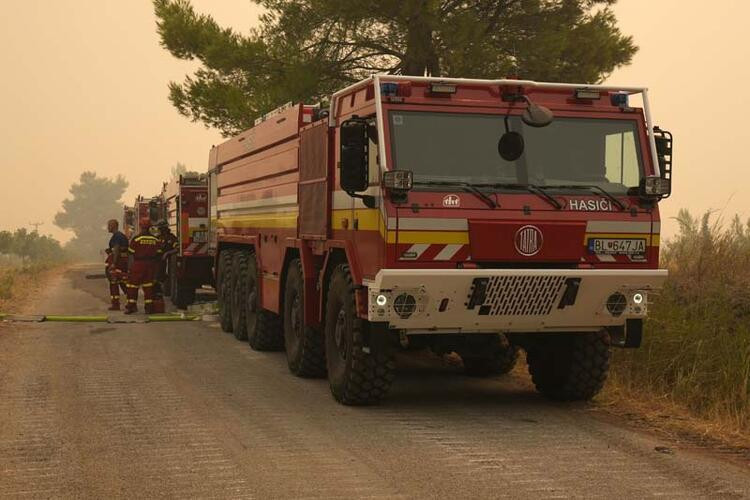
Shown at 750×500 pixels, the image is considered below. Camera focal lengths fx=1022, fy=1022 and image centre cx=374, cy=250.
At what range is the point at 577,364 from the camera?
357 inches

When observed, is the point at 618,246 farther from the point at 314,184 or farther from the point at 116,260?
the point at 116,260

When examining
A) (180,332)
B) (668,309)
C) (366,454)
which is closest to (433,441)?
(366,454)

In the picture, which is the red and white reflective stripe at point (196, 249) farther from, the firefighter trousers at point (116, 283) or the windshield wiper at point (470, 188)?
the windshield wiper at point (470, 188)

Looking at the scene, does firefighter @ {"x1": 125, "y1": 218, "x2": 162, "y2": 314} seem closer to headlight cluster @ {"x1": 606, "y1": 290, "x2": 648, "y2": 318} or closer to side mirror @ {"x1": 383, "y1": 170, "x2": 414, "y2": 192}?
side mirror @ {"x1": 383, "y1": 170, "x2": 414, "y2": 192}

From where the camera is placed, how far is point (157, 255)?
1781 cm

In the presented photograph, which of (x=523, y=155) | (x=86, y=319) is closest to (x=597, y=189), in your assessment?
(x=523, y=155)

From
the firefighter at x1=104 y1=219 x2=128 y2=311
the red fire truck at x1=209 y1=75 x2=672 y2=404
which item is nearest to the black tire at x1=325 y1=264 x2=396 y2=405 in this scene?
the red fire truck at x1=209 y1=75 x2=672 y2=404

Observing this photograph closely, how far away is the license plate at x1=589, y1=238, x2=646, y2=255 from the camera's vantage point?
8.33m

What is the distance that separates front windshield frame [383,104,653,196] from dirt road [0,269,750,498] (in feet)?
6.32

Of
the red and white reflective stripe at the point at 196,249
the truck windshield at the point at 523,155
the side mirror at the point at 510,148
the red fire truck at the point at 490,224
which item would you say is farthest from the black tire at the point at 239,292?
the side mirror at the point at 510,148

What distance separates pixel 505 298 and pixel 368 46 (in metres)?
13.1

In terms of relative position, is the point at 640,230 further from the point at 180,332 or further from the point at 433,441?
the point at 180,332

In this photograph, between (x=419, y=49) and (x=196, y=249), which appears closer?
(x=196, y=249)

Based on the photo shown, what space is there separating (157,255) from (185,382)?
7.98 m
